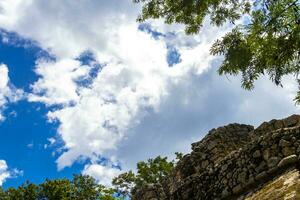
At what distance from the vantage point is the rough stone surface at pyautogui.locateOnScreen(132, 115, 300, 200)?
32.2 feet

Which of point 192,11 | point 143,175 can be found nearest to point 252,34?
point 192,11

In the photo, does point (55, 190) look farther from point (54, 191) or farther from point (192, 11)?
point (192, 11)

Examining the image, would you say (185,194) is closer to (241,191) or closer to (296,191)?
(241,191)

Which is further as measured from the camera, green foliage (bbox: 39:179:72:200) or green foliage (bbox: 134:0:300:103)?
green foliage (bbox: 39:179:72:200)

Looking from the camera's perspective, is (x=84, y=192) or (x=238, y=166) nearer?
(x=238, y=166)

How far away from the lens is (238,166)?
11.3m

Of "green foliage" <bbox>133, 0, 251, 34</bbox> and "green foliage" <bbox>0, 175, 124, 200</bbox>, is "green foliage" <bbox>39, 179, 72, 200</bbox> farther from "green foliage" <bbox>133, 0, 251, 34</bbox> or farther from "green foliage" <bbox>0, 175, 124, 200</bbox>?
"green foliage" <bbox>133, 0, 251, 34</bbox>

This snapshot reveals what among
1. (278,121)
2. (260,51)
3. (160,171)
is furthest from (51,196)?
(260,51)

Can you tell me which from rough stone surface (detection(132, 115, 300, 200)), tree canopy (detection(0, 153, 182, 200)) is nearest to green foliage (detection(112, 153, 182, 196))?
tree canopy (detection(0, 153, 182, 200))

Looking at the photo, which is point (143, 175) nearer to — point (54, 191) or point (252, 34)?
point (54, 191)

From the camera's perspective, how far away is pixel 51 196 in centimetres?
4834

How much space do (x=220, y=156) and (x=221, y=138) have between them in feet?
2.49

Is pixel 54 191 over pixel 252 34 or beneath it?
over

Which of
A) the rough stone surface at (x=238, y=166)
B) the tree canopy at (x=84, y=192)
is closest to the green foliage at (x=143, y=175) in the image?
the tree canopy at (x=84, y=192)
